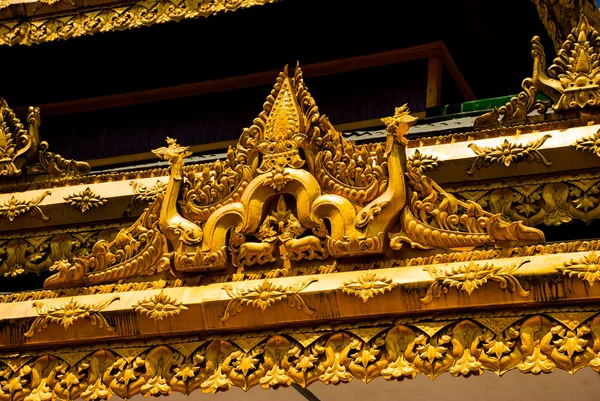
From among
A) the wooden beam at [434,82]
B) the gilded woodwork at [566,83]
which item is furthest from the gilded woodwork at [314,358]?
the wooden beam at [434,82]

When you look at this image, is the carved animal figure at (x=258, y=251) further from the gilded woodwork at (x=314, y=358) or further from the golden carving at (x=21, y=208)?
the golden carving at (x=21, y=208)

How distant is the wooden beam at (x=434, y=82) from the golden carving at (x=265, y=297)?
135 inches

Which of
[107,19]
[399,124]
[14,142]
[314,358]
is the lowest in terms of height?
[314,358]

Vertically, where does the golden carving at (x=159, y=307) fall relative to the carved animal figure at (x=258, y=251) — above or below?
below

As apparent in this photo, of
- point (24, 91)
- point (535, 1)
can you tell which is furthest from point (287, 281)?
point (24, 91)

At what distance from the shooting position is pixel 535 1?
8.96m

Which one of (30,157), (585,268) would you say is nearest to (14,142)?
(30,157)

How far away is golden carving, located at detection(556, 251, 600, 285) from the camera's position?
228 inches

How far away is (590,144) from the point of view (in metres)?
6.80

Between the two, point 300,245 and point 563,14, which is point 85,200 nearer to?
point 300,245

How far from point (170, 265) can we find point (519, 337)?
182cm

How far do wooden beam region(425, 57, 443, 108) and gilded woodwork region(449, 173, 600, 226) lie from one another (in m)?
2.49

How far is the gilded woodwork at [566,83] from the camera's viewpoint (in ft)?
23.5

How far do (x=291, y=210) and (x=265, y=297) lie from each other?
0.54 m
